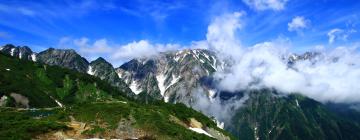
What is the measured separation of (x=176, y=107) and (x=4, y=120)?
6663 cm

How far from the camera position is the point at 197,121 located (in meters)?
129

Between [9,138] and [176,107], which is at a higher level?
[176,107]

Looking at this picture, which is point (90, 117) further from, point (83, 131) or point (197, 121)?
point (197, 121)

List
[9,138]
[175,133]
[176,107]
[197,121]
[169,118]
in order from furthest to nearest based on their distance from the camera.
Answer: [176,107], [197,121], [169,118], [175,133], [9,138]

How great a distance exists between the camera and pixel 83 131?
86.2m

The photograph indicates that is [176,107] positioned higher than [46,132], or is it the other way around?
[176,107]

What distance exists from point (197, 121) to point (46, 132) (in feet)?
189

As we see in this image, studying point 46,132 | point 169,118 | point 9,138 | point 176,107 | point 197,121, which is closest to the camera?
point 9,138

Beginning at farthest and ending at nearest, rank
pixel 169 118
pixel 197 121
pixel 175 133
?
pixel 197 121 → pixel 169 118 → pixel 175 133

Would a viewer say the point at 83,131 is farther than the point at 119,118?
No

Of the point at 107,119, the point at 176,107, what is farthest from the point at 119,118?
the point at 176,107

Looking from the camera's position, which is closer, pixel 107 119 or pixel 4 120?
pixel 4 120

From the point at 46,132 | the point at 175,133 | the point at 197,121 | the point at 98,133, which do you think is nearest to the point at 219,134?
the point at 197,121

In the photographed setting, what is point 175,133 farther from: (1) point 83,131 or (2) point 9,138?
(2) point 9,138
